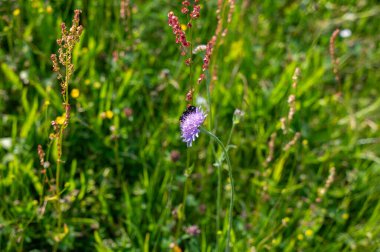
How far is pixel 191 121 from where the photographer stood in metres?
1.32

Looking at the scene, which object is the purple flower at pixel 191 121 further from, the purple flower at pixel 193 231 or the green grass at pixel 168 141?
the purple flower at pixel 193 231

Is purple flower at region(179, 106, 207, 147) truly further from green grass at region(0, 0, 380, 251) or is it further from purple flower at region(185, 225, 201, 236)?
purple flower at region(185, 225, 201, 236)

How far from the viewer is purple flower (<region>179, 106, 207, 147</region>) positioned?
1.29m

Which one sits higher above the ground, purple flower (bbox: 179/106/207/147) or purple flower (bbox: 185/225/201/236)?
purple flower (bbox: 179/106/207/147)

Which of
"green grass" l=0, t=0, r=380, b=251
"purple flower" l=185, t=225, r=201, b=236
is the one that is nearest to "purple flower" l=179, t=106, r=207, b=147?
"green grass" l=0, t=0, r=380, b=251

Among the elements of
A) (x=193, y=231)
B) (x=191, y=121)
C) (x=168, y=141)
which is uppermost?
(x=191, y=121)

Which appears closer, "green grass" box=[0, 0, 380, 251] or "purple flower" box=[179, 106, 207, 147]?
"purple flower" box=[179, 106, 207, 147]

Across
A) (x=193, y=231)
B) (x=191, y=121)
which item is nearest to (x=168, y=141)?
(x=193, y=231)

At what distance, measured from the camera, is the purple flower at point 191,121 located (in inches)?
50.8

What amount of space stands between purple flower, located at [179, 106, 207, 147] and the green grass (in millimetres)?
362

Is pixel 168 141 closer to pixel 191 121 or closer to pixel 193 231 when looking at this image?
pixel 193 231

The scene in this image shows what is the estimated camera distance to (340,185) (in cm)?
220

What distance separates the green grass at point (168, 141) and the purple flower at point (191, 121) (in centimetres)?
36

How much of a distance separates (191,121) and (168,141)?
2.59ft
